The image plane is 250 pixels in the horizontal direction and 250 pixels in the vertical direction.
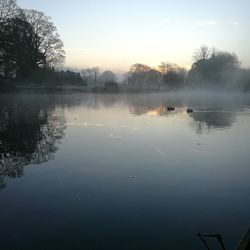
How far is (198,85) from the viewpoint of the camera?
5261 inches

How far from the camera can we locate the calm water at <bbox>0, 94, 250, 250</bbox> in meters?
7.87

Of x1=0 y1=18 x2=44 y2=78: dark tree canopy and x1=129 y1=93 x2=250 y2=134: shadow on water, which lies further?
x1=0 y1=18 x2=44 y2=78: dark tree canopy

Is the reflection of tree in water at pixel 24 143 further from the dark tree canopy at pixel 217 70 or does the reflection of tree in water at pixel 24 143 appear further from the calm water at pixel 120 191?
the dark tree canopy at pixel 217 70

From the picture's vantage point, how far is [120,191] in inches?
423

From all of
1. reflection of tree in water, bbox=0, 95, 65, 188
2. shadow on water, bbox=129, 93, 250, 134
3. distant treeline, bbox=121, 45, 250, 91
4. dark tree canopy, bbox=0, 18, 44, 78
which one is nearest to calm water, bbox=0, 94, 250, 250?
reflection of tree in water, bbox=0, 95, 65, 188

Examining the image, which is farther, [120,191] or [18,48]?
[18,48]

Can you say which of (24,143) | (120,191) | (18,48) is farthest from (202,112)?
(18,48)

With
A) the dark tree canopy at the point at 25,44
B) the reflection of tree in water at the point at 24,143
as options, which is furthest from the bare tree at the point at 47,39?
the reflection of tree in water at the point at 24,143

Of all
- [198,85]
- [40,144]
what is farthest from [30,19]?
[198,85]

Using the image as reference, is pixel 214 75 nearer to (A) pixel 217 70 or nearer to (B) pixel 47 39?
(A) pixel 217 70

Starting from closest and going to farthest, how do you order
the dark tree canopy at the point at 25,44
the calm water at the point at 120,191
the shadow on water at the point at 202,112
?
the calm water at the point at 120,191
the shadow on water at the point at 202,112
the dark tree canopy at the point at 25,44

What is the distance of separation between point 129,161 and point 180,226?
634cm

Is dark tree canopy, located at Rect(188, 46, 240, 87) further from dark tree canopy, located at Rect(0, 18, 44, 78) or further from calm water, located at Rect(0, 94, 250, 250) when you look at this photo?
calm water, located at Rect(0, 94, 250, 250)

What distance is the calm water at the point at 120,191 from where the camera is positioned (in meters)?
7.87
